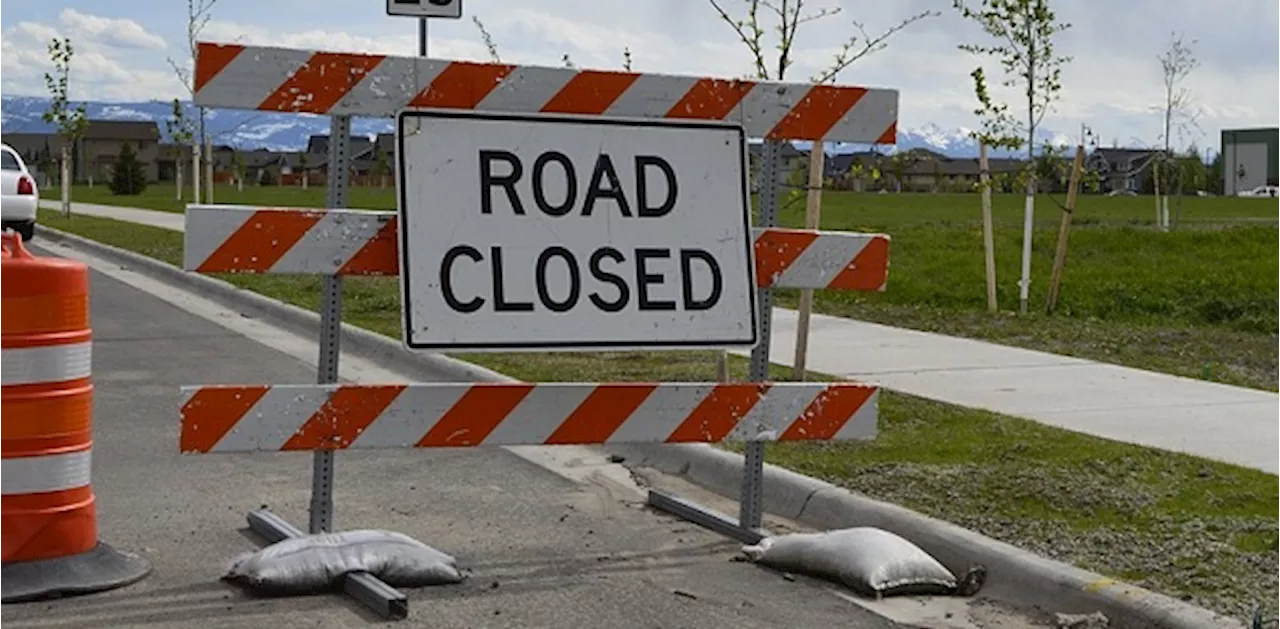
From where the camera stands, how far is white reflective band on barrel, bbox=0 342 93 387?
573 centimetres

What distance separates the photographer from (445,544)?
21.6 feet

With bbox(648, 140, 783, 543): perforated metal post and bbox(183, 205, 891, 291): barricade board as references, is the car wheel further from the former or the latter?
bbox(183, 205, 891, 291): barricade board

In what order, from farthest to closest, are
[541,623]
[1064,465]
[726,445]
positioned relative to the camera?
[726,445] → [1064,465] → [541,623]

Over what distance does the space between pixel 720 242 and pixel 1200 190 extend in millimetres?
107561

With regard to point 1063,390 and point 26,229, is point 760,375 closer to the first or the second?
point 1063,390

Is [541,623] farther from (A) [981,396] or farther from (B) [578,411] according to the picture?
(A) [981,396]

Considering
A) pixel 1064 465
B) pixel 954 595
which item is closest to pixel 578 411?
pixel 954 595

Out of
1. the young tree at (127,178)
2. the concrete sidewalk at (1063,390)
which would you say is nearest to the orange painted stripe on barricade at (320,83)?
the concrete sidewalk at (1063,390)

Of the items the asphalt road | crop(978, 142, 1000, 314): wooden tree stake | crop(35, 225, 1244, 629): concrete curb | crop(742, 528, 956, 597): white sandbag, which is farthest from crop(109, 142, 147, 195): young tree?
crop(742, 528, 956, 597): white sandbag

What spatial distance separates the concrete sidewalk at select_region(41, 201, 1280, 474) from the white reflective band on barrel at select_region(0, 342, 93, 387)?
505 cm

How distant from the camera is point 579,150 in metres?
6.14

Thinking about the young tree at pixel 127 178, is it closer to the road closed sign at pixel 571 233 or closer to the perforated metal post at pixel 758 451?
the perforated metal post at pixel 758 451

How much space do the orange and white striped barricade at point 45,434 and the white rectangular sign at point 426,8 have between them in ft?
14.0

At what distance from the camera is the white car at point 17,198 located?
26.7m
